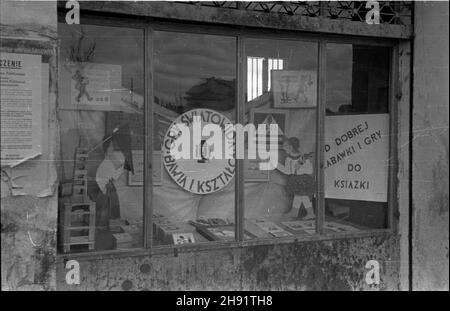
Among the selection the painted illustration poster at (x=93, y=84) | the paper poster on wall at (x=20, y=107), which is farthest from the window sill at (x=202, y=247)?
the painted illustration poster at (x=93, y=84)

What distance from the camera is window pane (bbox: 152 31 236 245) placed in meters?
4.22

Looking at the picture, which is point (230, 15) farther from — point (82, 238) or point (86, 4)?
point (82, 238)

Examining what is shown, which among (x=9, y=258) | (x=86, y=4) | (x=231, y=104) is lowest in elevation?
(x=9, y=258)

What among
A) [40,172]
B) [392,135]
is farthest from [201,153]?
[392,135]

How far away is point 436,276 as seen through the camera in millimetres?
4637

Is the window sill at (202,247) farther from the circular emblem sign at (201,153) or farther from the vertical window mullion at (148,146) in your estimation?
the circular emblem sign at (201,153)

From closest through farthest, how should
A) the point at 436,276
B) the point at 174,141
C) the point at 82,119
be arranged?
the point at 82,119 < the point at 174,141 < the point at 436,276

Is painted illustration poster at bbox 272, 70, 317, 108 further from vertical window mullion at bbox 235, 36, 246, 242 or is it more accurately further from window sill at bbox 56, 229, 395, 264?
window sill at bbox 56, 229, 395, 264

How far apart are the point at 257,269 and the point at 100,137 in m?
1.77

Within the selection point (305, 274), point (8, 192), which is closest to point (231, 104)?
point (305, 274)

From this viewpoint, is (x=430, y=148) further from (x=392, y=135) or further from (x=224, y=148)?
(x=224, y=148)

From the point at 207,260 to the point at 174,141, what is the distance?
1056 millimetres

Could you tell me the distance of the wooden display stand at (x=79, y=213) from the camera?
3943 millimetres

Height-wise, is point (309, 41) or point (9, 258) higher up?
point (309, 41)
